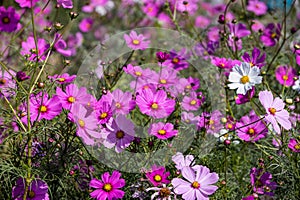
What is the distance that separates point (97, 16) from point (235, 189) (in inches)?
83.0

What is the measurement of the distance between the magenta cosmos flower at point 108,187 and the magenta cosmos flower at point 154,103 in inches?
7.4

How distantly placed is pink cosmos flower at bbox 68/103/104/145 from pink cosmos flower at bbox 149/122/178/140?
0.49 ft

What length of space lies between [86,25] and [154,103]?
82.6 inches

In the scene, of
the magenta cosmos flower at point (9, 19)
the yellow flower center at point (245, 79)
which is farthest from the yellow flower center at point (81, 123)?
the magenta cosmos flower at point (9, 19)

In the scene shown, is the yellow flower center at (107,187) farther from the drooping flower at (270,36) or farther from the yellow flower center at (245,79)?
the drooping flower at (270,36)

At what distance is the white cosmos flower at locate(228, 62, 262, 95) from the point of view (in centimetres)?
141

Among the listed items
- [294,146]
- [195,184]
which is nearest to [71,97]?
[195,184]

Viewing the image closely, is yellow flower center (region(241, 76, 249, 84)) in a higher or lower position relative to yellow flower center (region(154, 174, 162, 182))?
higher

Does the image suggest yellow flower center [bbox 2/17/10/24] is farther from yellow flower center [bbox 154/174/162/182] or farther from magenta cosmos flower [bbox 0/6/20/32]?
yellow flower center [bbox 154/174/162/182]

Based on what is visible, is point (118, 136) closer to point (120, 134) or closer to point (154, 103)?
point (120, 134)

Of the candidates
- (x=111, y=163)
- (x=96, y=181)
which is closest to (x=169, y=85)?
(x=111, y=163)

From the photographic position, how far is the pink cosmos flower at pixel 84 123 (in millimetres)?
1324

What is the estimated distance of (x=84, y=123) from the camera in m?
1.35

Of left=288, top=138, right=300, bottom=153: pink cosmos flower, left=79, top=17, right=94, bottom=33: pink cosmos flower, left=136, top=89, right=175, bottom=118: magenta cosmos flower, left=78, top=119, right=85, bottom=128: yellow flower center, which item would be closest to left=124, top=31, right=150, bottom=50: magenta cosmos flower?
left=136, top=89, right=175, bottom=118: magenta cosmos flower
